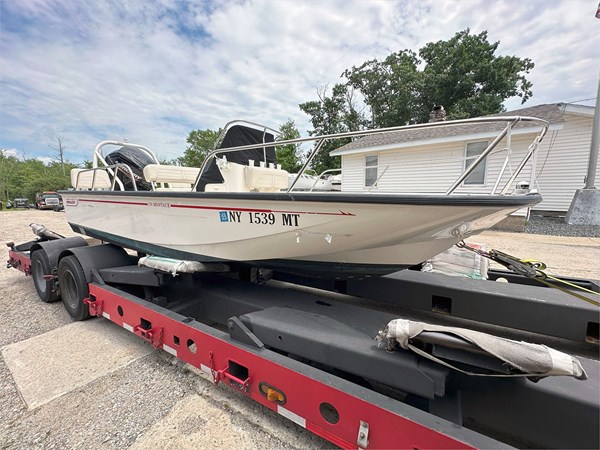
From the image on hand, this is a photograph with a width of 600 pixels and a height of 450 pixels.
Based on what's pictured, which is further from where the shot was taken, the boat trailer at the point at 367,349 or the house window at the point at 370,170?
the house window at the point at 370,170

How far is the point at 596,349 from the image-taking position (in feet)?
8.38

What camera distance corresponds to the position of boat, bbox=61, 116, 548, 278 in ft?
6.01

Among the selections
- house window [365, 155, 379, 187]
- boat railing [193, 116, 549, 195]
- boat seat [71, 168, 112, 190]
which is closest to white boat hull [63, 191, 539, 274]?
boat railing [193, 116, 549, 195]

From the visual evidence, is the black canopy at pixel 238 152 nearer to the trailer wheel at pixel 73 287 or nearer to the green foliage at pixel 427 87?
the trailer wheel at pixel 73 287

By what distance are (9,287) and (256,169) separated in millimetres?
5253

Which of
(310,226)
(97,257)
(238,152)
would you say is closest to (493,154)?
(238,152)

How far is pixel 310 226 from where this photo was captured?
7.10 feet

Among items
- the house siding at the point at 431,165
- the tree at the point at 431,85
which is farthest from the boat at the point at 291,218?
the tree at the point at 431,85

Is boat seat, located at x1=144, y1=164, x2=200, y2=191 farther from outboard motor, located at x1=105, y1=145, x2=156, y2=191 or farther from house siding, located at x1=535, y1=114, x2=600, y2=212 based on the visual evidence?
house siding, located at x1=535, y1=114, x2=600, y2=212

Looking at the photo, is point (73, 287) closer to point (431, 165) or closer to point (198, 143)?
point (431, 165)

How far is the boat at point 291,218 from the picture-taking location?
1.83m

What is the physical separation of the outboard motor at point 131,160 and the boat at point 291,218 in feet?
2.54

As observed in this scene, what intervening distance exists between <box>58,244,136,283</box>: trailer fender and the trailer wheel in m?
0.06

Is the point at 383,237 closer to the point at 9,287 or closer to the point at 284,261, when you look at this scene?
the point at 284,261
